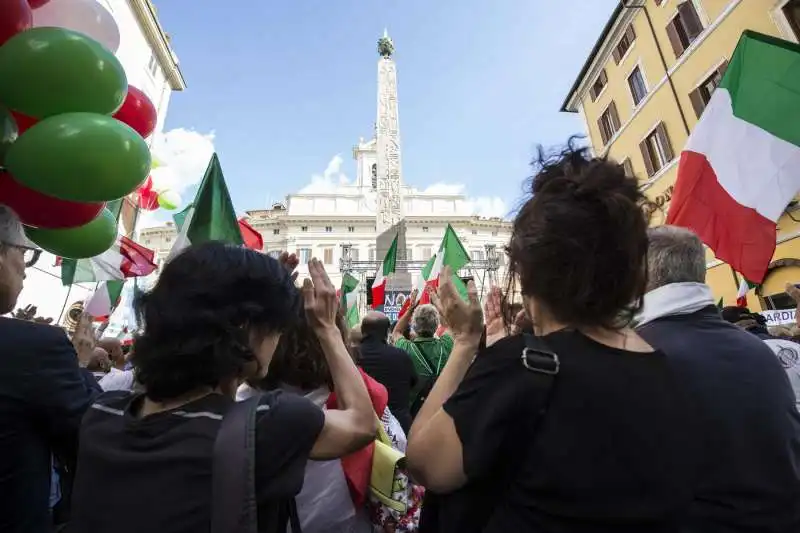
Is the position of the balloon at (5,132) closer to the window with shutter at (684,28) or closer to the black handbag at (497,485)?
the black handbag at (497,485)

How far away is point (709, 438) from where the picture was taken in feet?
4.05

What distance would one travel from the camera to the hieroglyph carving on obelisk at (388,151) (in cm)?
2761

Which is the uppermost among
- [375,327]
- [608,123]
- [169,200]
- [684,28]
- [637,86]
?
[684,28]

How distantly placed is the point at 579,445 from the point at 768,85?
3.00 meters

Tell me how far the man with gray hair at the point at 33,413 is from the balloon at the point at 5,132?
1245 millimetres

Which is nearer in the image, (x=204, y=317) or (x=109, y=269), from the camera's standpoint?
(x=204, y=317)

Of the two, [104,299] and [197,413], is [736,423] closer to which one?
[197,413]

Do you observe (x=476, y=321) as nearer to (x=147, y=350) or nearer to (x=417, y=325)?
(x=147, y=350)

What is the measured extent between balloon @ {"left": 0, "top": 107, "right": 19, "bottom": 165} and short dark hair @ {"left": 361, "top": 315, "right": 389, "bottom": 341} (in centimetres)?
218

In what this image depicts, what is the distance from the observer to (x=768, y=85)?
2.61 meters

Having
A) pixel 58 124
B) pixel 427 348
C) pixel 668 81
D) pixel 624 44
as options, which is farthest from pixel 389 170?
pixel 58 124

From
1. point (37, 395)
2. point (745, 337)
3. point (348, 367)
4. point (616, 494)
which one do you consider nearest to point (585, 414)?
point (616, 494)

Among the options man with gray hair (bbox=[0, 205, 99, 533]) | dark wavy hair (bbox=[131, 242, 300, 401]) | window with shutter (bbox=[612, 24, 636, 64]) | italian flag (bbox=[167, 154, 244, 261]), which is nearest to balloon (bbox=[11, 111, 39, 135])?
italian flag (bbox=[167, 154, 244, 261])

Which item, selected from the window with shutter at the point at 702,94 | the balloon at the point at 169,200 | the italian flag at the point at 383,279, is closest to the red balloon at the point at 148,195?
the balloon at the point at 169,200
